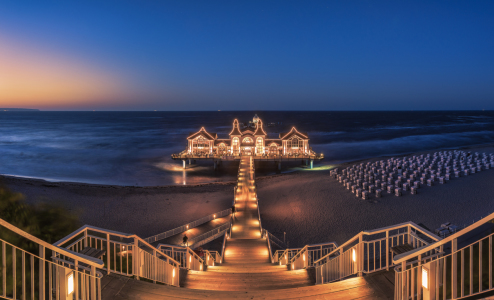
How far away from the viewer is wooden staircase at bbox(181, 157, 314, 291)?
6.51 m

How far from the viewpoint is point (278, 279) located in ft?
22.6

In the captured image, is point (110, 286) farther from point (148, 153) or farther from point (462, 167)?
point (148, 153)

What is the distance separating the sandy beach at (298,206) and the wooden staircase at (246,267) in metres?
1.58

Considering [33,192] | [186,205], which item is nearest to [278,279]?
[186,205]

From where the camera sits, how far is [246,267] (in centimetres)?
950

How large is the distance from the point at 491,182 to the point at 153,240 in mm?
22141

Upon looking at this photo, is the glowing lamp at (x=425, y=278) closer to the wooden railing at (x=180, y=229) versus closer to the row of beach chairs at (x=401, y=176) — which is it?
the wooden railing at (x=180, y=229)

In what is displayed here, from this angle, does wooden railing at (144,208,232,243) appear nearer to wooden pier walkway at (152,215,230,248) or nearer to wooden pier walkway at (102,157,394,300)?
wooden pier walkway at (152,215,230,248)

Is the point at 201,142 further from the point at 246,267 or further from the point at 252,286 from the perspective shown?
the point at 252,286

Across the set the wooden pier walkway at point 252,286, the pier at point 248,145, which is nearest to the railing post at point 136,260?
the wooden pier walkway at point 252,286

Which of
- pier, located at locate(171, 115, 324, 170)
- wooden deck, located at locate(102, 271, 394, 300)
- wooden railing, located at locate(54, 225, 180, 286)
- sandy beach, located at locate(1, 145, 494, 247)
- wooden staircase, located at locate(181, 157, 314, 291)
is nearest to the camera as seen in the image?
wooden deck, located at locate(102, 271, 394, 300)

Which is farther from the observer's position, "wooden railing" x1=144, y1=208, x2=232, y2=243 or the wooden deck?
"wooden railing" x1=144, y1=208, x2=232, y2=243

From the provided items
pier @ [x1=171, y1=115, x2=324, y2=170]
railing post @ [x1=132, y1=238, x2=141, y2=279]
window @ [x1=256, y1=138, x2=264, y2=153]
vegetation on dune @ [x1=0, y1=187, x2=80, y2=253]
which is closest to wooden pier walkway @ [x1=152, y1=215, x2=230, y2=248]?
vegetation on dune @ [x1=0, y1=187, x2=80, y2=253]

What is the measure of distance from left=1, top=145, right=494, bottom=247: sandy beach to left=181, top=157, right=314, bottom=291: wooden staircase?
5.17 ft
